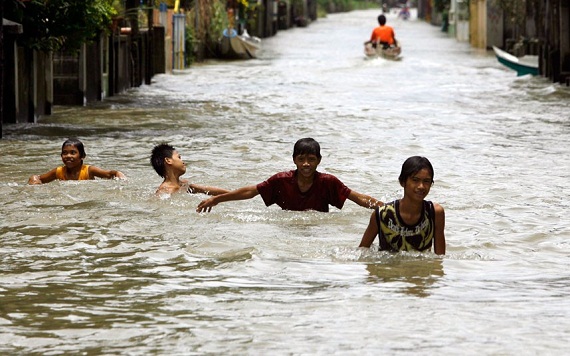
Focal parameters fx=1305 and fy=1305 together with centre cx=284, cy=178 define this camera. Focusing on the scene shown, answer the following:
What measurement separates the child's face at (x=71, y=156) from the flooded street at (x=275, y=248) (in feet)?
0.73

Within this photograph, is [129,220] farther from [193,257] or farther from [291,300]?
[291,300]

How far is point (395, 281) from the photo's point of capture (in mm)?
7812

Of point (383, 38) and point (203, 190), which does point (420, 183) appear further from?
point (383, 38)

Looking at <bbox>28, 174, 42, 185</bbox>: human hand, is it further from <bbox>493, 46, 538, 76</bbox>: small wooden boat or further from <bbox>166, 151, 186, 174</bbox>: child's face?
<bbox>493, 46, 538, 76</bbox>: small wooden boat

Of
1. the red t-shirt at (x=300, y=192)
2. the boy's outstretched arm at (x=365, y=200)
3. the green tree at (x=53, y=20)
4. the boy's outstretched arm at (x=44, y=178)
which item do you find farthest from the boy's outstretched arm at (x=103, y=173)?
the green tree at (x=53, y=20)

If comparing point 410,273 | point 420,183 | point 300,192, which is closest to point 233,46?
point 300,192

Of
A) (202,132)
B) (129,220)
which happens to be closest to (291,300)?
(129,220)

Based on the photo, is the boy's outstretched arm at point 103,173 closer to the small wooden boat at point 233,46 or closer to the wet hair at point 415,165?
the wet hair at point 415,165

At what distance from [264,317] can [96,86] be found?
16.8m

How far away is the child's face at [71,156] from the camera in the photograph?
12.0 meters

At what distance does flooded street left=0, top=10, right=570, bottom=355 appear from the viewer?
21.4 ft

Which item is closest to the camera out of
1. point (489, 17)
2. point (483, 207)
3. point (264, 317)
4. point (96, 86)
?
point (264, 317)

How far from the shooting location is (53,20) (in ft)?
61.3

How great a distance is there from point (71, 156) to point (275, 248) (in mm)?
3546
